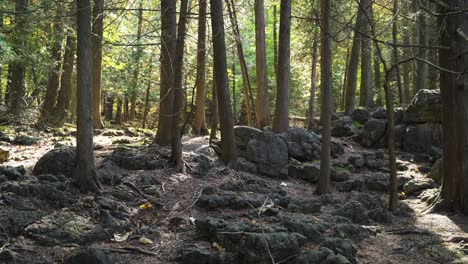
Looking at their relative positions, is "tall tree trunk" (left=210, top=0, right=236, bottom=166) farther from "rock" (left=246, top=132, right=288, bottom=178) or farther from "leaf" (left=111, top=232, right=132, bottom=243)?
"leaf" (left=111, top=232, right=132, bottom=243)

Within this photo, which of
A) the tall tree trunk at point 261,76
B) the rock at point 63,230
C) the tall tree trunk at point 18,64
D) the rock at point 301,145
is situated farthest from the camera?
the tall tree trunk at point 261,76

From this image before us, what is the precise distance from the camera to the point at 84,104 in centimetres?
820

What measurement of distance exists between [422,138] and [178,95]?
11.1m

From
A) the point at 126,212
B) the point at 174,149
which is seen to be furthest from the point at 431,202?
the point at 126,212

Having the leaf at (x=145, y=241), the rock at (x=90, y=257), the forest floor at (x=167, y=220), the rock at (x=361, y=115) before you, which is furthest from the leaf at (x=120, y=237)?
the rock at (x=361, y=115)

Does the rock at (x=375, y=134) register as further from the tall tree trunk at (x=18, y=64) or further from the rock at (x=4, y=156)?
the rock at (x=4, y=156)

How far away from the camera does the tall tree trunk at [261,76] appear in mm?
18484

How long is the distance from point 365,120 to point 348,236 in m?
14.2

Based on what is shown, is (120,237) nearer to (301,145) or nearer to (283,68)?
(301,145)

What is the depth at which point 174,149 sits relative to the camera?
37.4ft

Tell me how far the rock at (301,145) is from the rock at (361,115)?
207 inches

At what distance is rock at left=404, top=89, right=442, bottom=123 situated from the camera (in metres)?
17.3

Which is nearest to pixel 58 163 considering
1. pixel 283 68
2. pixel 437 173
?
pixel 283 68

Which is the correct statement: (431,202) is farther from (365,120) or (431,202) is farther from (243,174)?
(365,120)
